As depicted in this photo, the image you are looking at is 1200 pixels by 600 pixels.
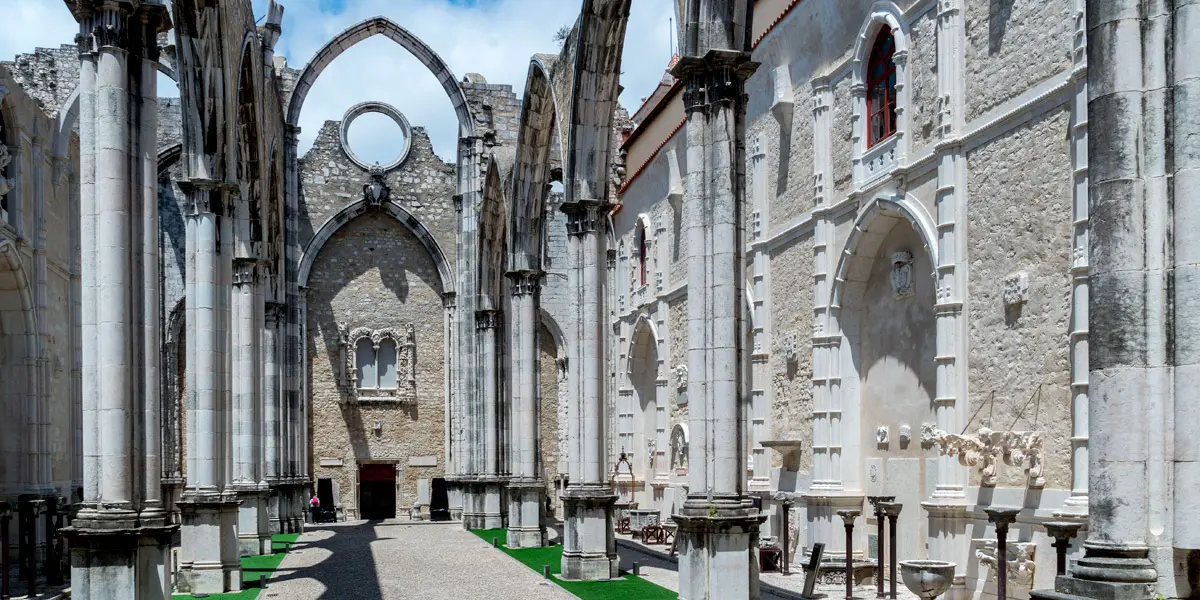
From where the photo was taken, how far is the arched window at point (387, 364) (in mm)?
29812

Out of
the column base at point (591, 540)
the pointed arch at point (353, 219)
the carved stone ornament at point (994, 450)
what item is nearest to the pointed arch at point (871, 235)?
the carved stone ornament at point (994, 450)

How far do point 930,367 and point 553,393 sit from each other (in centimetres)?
1780

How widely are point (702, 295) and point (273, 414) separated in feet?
51.8

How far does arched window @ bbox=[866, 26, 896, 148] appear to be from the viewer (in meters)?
14.5

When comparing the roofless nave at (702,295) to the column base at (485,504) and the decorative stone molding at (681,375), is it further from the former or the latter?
the decorative stone molding at (681,375)

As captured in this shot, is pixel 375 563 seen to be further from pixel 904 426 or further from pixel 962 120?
pixel 962 120

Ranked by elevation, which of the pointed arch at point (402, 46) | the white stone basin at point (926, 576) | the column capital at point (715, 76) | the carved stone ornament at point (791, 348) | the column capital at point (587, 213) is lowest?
the white stone basin at point (926, 576)

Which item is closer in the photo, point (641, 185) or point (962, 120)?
point (962, 120)

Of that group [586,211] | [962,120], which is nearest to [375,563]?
[586,211]

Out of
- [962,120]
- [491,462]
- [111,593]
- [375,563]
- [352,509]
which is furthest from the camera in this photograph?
[352,509]

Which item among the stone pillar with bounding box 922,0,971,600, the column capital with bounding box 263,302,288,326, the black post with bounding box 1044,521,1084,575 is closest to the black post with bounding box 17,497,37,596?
the stone pillar with bounding box 922,0,971,600

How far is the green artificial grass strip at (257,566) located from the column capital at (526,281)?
19.6 feet

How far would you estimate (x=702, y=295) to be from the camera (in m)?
10.2

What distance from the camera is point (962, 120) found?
41.1ft
